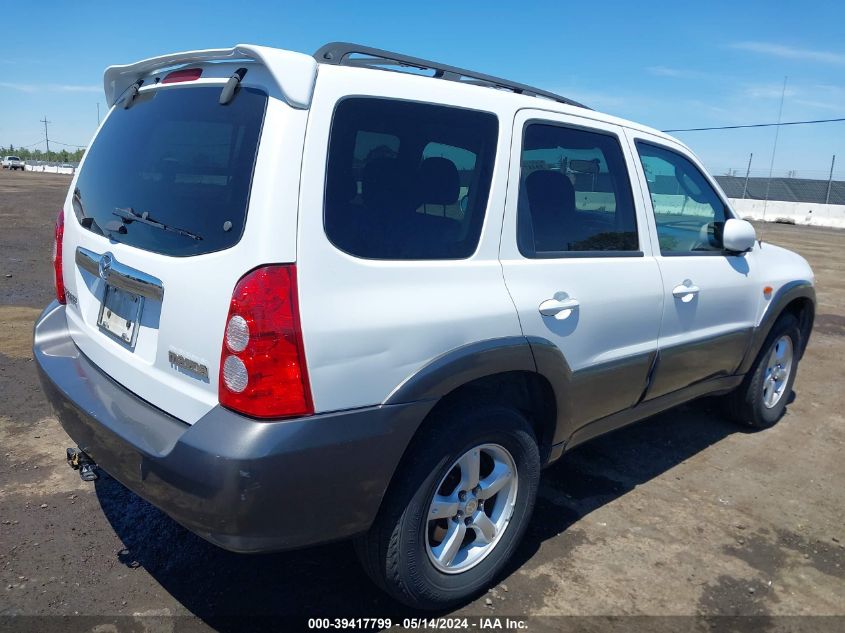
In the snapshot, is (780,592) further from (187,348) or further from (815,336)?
(815,336)

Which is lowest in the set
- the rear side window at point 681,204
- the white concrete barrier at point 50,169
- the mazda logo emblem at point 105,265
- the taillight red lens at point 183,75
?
the white concrete barrier at point 50,169

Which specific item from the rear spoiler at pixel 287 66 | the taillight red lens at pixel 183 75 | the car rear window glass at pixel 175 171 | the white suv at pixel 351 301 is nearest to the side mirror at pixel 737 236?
the white suv at pixel 351 301

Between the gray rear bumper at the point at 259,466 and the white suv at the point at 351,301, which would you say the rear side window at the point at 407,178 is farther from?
the gray rear bumper at the point at 259,466

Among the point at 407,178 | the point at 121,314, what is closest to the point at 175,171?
the point at 121,314

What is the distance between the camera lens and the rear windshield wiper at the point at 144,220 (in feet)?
7.37

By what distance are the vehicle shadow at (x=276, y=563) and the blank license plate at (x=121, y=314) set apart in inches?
37.8

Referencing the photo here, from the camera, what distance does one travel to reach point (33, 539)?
299 centimetres

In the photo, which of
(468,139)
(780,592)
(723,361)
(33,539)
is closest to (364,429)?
(468,139)

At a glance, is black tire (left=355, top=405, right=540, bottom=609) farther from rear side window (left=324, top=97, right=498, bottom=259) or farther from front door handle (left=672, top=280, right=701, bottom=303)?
front door handle (left=672, top=280, right=701, bottom=303)

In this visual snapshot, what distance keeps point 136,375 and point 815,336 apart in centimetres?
780

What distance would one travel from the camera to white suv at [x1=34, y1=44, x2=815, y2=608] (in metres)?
2.04

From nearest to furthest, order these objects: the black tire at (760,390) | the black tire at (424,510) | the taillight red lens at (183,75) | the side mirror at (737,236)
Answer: the black tire at (424,510) < the taillight red lens at (183,75) < the side mirror at (737,236) < the black tire at (760,390)

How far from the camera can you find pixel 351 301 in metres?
2.12

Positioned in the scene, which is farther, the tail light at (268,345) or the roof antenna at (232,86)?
the roof antenna at (232,86)
